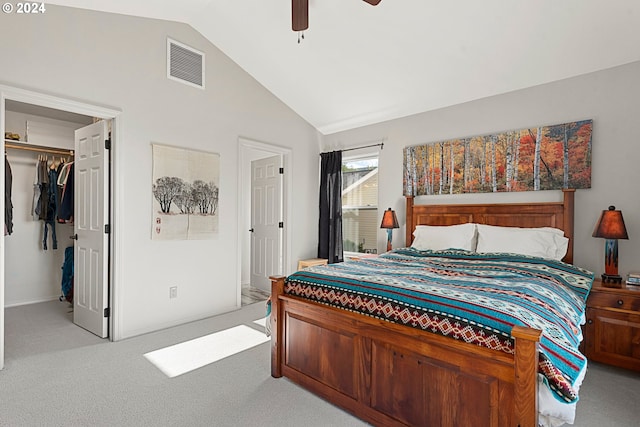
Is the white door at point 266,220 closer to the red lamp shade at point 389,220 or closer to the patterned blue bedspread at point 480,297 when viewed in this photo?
the red lamp shade at point 389,220

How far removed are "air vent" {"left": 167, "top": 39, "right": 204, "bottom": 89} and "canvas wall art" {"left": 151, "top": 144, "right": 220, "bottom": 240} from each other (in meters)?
0.79

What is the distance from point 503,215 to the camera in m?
3.48

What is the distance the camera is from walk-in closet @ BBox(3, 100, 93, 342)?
13.7ft

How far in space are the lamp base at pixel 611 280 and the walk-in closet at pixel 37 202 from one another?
559cm

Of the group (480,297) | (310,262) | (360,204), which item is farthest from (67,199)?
(480,297)

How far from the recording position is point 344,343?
2.01 m

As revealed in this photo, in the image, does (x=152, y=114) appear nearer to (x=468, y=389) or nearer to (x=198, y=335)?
(x=198, y=335)

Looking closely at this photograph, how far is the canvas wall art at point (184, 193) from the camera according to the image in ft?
11.3

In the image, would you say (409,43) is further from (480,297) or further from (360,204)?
(480,297)

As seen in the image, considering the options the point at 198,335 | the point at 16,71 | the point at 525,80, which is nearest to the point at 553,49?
the point at 525,80

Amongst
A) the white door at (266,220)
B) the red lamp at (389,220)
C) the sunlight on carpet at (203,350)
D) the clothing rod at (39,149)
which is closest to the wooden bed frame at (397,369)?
the sunlight on carpet at (203,350)

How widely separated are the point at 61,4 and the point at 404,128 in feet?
12.2
